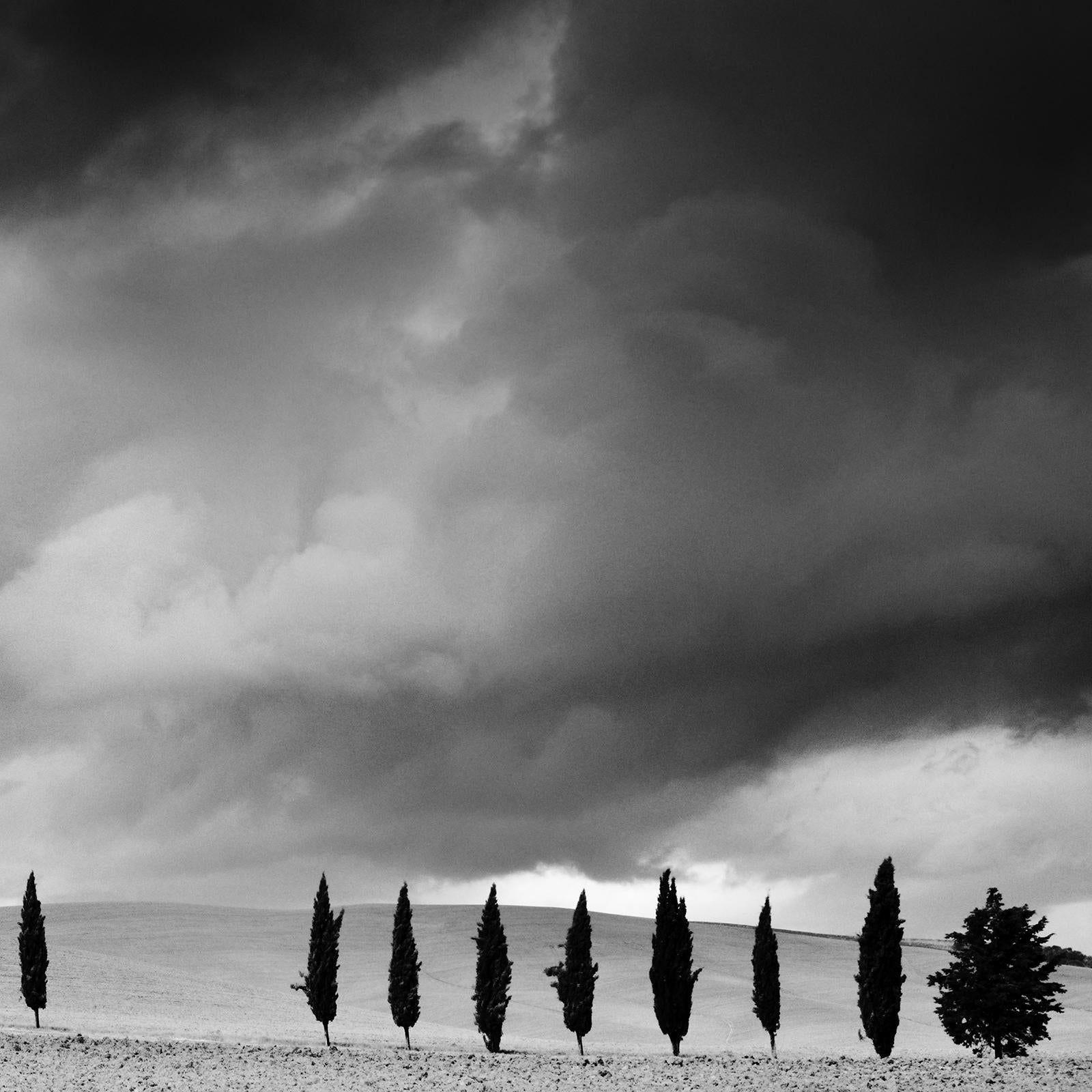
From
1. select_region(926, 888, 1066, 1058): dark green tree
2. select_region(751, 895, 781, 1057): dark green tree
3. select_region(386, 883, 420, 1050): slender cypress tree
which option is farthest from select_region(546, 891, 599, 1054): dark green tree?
select_region(926, 888, 1066, 1058): dark green tree

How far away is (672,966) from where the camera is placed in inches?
3265

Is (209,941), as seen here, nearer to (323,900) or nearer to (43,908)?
(43,908)

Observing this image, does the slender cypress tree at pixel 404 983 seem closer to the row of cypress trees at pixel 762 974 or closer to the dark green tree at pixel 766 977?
the row of cypress trees at pixel 762 974

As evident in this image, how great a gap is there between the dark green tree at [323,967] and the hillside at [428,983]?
1.66 m

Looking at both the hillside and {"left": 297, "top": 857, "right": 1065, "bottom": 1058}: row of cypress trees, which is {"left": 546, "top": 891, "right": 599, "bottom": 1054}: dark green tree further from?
the hillside

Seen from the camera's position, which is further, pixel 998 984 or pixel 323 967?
pixel 323 967

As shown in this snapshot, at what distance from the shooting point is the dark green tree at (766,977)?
292 feet

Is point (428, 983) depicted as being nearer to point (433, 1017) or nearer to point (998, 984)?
point (433, 1017)

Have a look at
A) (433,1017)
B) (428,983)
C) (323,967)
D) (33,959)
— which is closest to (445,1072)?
(323,967)

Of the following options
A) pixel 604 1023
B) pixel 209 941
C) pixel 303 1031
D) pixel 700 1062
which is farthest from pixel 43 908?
pixel 700 1062

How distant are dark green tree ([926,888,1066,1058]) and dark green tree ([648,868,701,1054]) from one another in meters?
16.8

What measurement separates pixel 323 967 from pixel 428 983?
5229cm

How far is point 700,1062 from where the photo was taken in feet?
197

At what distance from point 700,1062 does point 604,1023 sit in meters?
52.0
